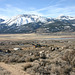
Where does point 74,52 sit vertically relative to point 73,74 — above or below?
above

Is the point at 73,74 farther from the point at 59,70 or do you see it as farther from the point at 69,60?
the point at 69,60

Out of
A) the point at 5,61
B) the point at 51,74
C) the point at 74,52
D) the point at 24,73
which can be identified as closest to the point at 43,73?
the point at 51,74

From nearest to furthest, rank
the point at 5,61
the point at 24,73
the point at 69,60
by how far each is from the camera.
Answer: the point at 24,73 → the point at 69,60 → the point at 5,61

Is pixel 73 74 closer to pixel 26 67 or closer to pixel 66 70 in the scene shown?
→ pixel 66 70

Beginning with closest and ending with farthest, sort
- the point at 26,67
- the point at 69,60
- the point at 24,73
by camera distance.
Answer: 1. the point at 24,73
2. the point at 26,67
3. the point at 69,60

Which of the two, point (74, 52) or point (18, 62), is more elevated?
point (74, 52)

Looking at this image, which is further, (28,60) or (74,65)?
(28,60)

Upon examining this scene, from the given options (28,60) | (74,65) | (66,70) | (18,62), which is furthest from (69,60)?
(18,62)

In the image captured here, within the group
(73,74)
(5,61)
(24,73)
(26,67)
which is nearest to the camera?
(73,74)

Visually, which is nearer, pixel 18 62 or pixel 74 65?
pixel 74 65
